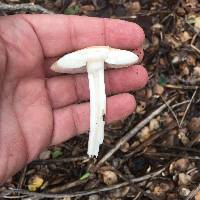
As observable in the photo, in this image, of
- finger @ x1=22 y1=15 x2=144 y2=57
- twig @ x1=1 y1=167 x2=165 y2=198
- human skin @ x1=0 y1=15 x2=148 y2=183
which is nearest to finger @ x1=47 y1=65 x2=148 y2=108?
human skin @ x1=0 y1=15 x2=148 y2=183

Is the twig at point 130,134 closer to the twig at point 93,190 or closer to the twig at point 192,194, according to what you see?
the twig at point 93,190

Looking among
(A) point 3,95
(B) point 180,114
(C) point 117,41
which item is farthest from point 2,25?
(B) point 180,114

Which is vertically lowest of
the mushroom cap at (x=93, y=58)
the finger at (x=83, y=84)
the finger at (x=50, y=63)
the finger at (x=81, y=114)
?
the finger at (x=81, y=114)

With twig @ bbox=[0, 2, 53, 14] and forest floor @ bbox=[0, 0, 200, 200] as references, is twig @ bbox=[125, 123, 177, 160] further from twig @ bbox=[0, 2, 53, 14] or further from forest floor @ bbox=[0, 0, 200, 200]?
twig @ bbox=[0, 2, 53, 14]

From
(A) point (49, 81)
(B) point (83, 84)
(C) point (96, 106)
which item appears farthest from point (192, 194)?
(A) point (49, 81)

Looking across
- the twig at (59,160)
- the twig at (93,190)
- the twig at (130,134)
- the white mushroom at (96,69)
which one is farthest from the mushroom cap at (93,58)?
the twig at (93,190)

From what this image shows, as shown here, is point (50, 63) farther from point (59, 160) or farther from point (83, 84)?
point (59, 160)
